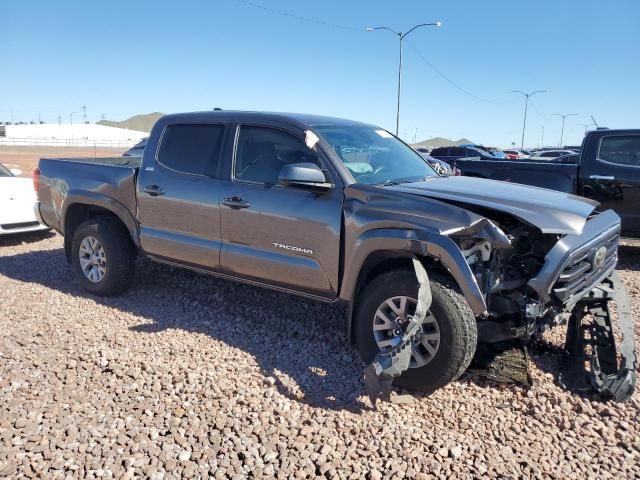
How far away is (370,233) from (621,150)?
5.43m

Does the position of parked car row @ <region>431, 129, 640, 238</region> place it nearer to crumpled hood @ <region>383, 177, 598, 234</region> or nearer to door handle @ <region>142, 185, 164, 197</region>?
crumpled hood @ <region>383, 177, 598, 234</region>

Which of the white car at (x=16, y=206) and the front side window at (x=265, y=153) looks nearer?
the front side window at (x=265, y=153)

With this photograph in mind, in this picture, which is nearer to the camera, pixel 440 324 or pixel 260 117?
pixel 440 324

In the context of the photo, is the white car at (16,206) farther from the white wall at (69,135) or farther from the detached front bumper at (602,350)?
the white wall at (69,135)

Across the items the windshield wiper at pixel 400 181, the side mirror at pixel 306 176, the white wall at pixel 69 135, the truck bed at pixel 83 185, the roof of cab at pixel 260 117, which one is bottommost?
the white wall at pixel 69 135

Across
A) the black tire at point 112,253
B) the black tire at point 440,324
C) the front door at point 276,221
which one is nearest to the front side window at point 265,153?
Answer: the front door at point 276,221

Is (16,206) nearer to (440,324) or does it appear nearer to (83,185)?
(83,185)

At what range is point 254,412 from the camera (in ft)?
10.9

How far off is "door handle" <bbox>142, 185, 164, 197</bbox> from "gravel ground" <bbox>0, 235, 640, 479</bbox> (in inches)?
44.9

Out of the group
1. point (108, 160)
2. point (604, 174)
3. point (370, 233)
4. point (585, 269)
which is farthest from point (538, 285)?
point (108, 160)

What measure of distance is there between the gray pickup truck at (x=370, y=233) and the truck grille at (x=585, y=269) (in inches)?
0.6

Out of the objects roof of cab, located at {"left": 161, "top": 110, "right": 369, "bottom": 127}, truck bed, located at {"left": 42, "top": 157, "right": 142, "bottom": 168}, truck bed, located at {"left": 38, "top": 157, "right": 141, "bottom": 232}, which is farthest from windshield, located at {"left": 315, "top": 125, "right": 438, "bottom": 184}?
truck bed, located at {"left": 42, "top": 157, "right": 142, "bottom": 168}

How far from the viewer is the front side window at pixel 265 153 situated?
4277 millimetres

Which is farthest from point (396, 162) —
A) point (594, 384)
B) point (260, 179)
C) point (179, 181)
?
point (594, 384)
